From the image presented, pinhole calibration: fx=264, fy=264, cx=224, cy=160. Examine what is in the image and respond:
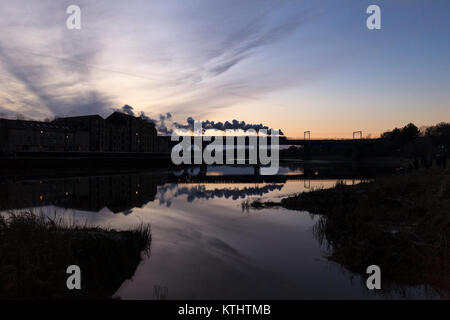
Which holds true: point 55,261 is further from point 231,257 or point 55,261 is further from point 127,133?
point 127,133

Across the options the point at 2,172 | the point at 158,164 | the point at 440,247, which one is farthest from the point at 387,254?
the point at 158,164

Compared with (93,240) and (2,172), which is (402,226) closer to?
(93,240)

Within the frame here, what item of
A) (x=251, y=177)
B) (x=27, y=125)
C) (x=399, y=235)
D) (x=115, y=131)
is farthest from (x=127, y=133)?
(x=399, y=235)

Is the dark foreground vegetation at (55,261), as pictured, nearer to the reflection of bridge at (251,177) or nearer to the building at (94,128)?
the reflection of bridge at (251,177)

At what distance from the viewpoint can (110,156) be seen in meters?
99.5

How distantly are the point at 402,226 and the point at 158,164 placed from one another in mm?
110285

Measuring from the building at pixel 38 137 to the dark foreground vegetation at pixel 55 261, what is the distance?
348 feet

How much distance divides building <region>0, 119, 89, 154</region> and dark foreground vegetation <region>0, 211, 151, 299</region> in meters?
106

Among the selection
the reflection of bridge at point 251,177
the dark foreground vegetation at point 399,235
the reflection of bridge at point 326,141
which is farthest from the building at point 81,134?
the dark foreground vegetation at point 399,235

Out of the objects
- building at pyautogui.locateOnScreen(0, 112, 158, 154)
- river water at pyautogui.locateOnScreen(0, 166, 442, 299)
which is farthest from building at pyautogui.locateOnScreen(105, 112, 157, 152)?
river water at pyautogui.locateOnScreen(0, 166, 442, 299)

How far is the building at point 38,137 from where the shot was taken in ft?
336

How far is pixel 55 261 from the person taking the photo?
9.52m

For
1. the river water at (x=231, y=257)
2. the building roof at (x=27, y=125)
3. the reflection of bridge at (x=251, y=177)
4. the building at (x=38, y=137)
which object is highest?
the building roof at (x=27, y=125)

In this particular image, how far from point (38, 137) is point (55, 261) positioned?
126717 mm
